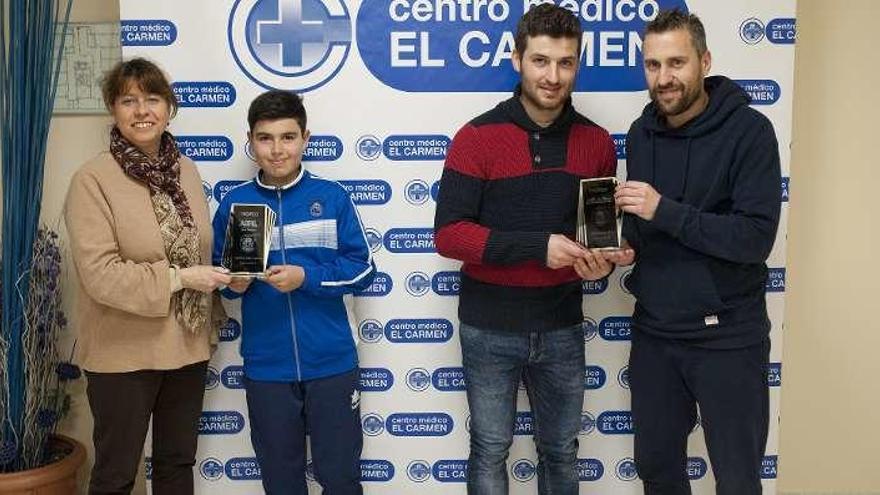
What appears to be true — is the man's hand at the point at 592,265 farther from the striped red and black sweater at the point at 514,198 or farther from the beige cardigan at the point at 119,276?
the beige cardigan at the point at 119,276

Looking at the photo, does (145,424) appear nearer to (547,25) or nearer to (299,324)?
(299,324)

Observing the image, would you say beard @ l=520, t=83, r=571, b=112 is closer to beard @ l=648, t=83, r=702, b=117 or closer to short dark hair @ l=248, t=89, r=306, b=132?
beard @ l=648, t=83, r=702, b=117

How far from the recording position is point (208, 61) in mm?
2846

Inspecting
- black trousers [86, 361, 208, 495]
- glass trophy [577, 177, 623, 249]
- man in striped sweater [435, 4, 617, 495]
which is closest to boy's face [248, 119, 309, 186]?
man in striped sweater [435, 4, 617, 495]

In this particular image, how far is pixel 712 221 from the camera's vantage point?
7.04 ft

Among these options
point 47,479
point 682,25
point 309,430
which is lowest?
point 47,479

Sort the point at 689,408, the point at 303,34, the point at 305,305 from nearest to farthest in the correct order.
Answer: the point at 689,408
the point at 305,305
the point at 303,34

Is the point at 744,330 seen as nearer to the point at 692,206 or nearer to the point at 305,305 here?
the point at 692,206

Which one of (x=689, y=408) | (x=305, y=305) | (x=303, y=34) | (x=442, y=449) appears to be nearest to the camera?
(x=689, y=408)

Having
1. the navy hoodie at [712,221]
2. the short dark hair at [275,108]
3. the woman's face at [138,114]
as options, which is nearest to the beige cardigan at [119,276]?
the woman's face at [138,114]

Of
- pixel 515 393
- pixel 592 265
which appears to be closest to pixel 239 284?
pixel 515 393

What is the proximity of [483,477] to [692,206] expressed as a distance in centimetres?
118

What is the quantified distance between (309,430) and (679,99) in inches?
65.5

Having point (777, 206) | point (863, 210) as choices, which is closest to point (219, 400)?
point (777, 206)
